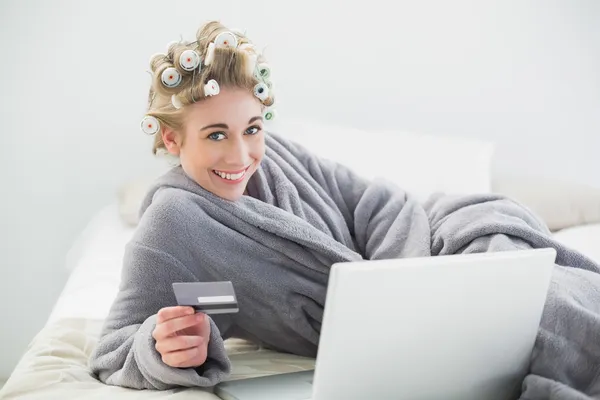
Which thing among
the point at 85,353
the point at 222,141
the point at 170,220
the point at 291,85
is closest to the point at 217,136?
the point at 222,141

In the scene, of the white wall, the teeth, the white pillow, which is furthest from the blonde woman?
the white wall

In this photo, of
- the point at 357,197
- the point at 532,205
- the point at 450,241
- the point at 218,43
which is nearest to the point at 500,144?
the point at 532,205

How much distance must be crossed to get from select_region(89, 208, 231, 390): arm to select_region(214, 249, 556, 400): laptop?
31cm

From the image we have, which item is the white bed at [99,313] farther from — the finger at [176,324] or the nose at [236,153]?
the nose at [236,153]

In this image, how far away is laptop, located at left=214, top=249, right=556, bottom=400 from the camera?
0.91 metres

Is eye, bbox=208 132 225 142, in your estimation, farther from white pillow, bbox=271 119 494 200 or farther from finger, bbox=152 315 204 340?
white pillow, bbox=271 119 494 200

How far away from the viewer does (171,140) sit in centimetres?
138

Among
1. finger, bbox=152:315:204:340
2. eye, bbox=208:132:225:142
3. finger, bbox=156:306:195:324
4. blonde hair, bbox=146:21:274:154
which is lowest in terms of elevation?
finger, bbox=152:315:204:340

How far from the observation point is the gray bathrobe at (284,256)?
1.14 m

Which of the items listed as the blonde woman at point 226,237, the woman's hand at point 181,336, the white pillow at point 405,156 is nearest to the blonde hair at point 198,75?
the blonde woman at point 226,237

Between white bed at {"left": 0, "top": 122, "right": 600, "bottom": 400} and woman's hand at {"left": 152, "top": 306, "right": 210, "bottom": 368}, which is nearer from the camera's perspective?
woman's hand at {"left": 152, "top": 306, "right": 210, "bottom": 368}

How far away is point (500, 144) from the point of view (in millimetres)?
2656

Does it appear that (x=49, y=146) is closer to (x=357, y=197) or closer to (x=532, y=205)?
(x=357, y=197)

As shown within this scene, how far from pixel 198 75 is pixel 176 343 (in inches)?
17.4
